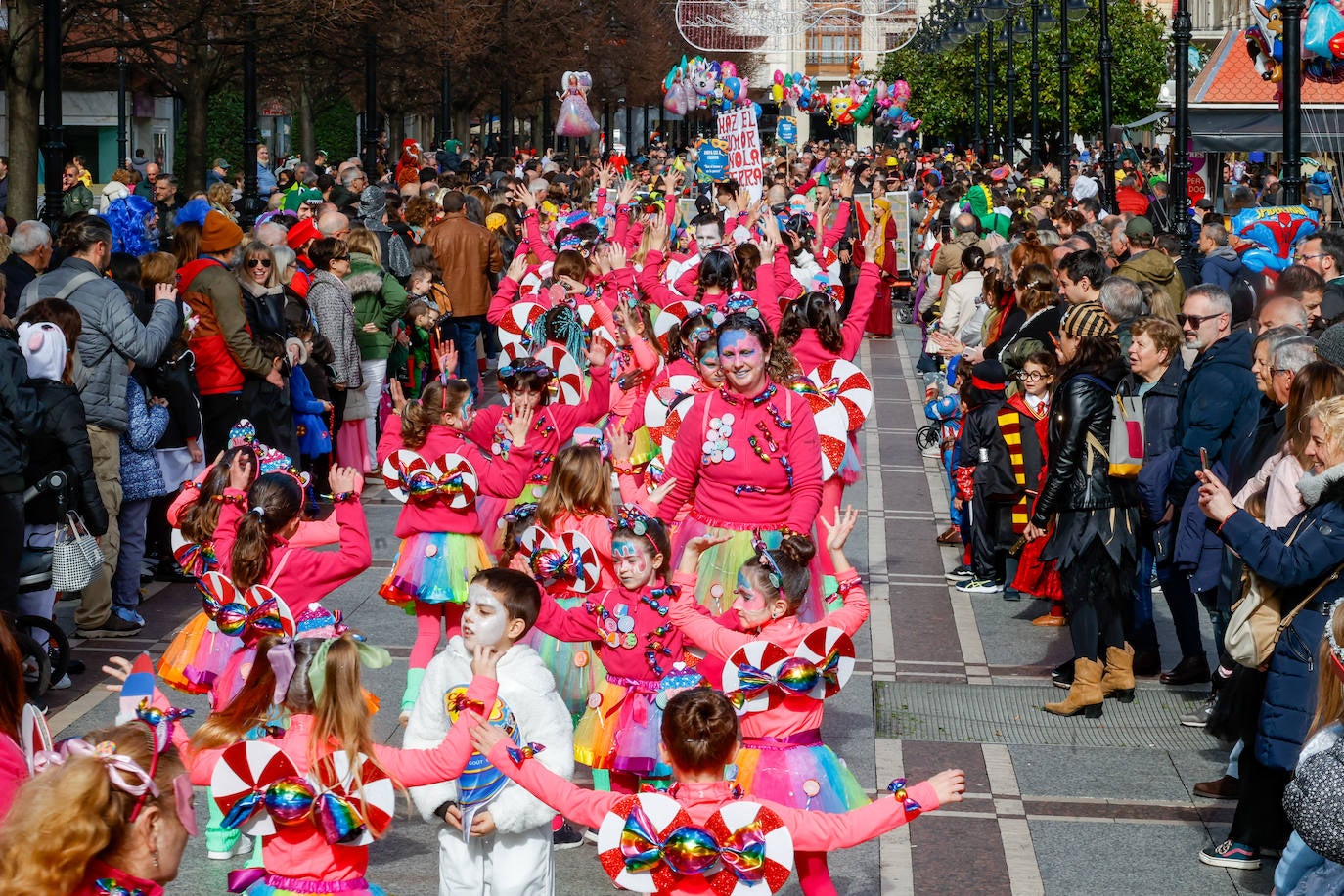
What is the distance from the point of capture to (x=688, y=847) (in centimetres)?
462

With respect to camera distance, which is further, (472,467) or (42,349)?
(42,349)

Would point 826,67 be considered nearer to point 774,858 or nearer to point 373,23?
point 373,23

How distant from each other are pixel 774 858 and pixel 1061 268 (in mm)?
6849

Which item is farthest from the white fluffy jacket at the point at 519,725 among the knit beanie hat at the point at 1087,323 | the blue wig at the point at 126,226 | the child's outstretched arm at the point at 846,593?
the blue wig at the point at 126,226

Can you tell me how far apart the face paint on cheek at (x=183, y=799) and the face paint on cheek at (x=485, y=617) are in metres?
1.58

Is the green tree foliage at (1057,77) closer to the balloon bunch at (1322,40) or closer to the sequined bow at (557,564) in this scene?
the balloon bunch at (1322,40)

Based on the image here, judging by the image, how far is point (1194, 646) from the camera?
9242 millimetres

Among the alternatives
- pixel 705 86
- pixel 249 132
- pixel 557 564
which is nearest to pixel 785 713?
pixel 557 564

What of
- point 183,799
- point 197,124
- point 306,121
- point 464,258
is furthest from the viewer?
point 306,121

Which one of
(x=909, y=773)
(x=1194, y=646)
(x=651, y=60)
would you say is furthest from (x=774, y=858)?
(x=651, y=60)

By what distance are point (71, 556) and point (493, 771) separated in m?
4.01

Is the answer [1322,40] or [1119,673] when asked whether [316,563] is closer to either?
[1119,673]

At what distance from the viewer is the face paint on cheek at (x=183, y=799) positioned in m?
4.09

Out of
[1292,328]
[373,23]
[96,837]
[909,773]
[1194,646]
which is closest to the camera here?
[96,837]
